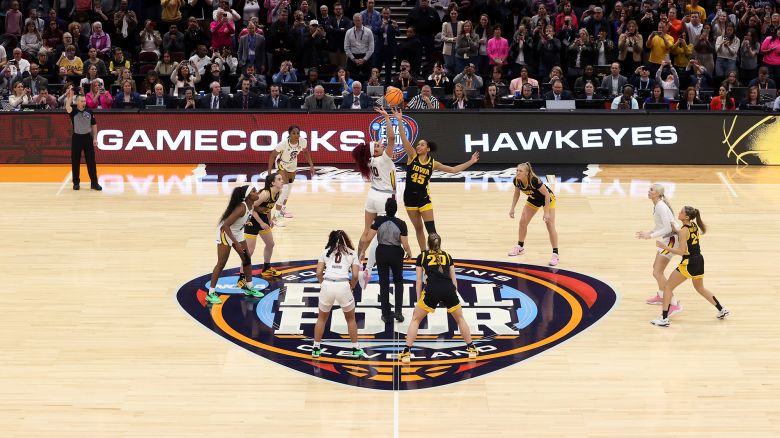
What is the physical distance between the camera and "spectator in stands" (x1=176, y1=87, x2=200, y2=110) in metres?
26.3

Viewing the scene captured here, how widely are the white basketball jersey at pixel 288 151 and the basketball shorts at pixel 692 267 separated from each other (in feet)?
26.4

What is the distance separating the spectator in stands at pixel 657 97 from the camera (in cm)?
2647

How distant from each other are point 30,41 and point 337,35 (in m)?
7.80

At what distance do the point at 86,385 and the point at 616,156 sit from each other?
1555 cm

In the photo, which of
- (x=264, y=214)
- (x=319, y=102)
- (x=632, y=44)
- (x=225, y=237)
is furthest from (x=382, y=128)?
(x=225, y=237)

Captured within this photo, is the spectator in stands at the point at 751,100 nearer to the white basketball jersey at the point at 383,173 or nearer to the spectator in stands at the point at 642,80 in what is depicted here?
the spectator in stands at the point at 642,80

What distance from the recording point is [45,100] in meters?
26.7

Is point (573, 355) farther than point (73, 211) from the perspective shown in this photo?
No

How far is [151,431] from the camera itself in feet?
40.0

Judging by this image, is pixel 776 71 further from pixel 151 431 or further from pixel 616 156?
pixel 151 431

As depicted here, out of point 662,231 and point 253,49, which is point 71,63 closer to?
point 253,49

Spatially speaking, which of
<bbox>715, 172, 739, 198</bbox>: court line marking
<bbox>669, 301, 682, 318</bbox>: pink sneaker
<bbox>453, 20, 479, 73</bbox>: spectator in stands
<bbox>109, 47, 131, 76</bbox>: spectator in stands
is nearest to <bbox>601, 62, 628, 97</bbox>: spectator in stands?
<bbox>453, 20, 479, 73</bbox>: spectator in stands

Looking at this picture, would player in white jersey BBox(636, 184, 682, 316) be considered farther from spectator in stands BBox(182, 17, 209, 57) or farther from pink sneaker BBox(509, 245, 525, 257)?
spectator in stands BBox(182, 17, 209, 57)

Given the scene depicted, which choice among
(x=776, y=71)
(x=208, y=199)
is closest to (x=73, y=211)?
(x=208, y=199)
